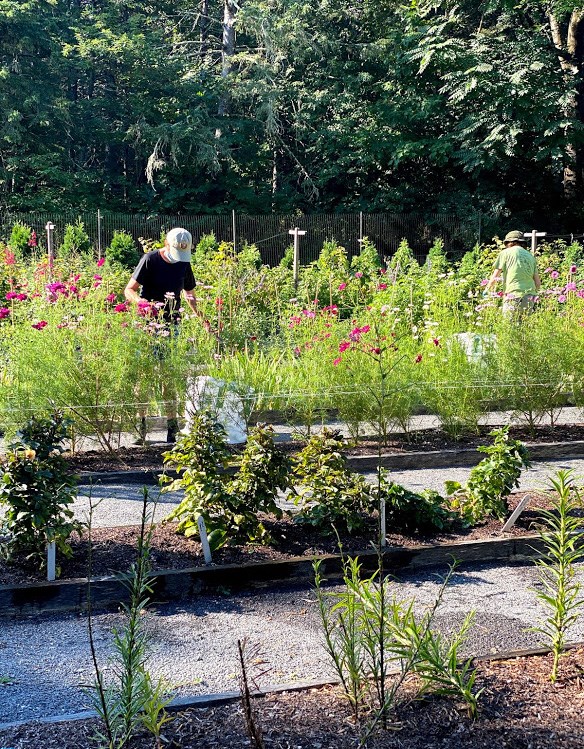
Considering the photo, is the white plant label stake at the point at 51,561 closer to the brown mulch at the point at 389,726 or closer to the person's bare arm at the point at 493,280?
the brown mulch at the point at 389,726

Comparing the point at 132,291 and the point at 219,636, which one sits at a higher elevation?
the point at 132,291

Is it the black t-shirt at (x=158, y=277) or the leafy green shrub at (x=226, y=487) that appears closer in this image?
the leafy green shrub at (x=226, y=487)

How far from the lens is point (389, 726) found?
262cm

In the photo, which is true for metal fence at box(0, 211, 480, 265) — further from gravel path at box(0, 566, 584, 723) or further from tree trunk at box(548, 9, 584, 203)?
gravel path at box(0, 566, 584, 723)

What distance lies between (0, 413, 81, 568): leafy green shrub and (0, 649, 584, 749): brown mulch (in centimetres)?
155

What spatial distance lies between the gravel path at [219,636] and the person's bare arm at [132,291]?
3.43 meters

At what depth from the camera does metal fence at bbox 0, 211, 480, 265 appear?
945 inches

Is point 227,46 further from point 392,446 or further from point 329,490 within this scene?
point 329,490

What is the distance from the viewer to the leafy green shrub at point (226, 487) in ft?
14.8

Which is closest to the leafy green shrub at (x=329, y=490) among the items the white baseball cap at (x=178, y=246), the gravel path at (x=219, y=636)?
the gravel path at (x=219, y=636)

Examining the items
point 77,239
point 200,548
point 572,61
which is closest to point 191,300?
point 200,548

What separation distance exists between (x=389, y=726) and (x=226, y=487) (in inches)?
85.8

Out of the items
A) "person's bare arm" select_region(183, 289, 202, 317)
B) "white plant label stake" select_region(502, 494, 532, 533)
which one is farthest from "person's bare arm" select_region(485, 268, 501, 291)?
"white plant label stake" select_region(502, 494, 532, 533)

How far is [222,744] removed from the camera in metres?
2.54
